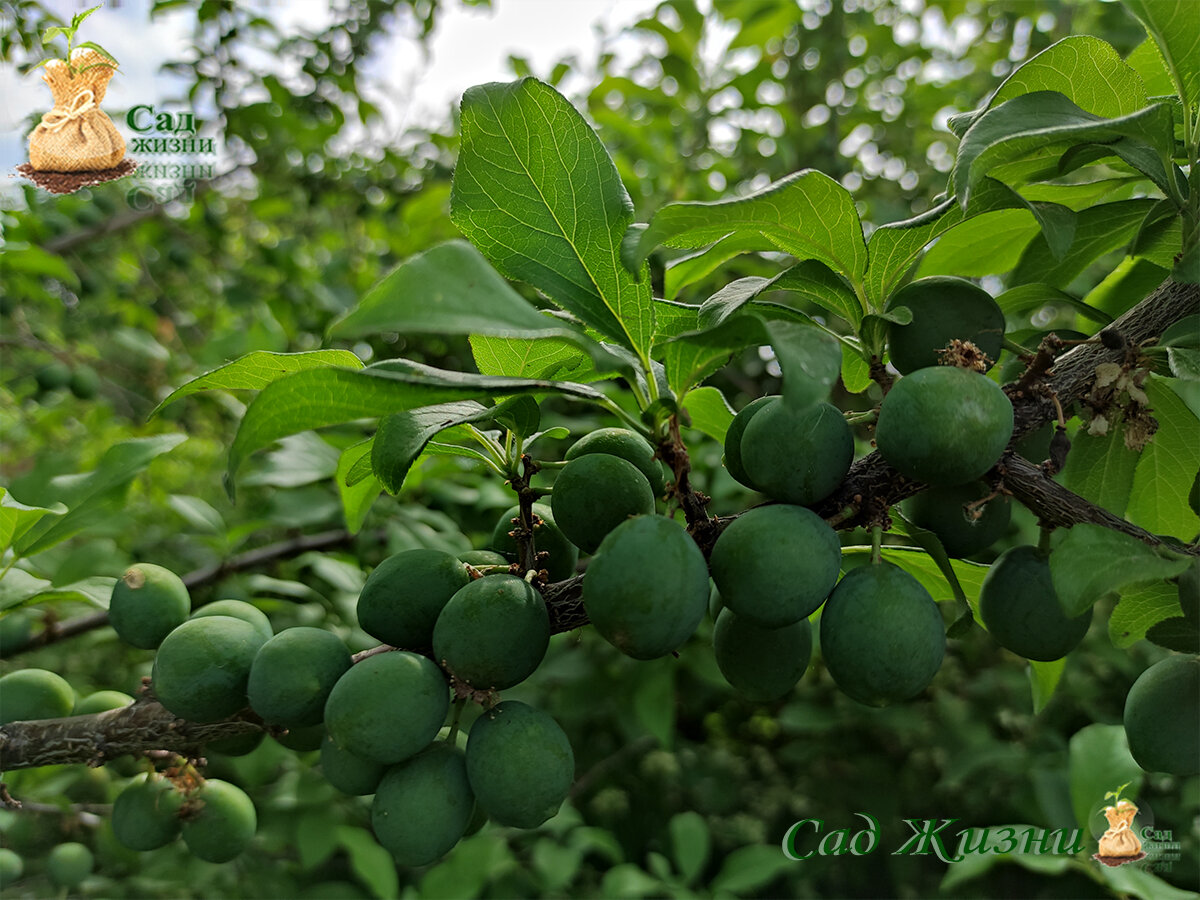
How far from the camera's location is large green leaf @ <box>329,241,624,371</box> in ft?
1.89

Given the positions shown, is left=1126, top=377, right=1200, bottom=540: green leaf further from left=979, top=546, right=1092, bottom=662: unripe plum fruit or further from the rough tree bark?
left=979, top=546, right=1092, bottom=662: unripe plum fruit

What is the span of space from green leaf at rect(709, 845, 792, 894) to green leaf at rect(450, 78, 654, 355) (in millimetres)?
1997

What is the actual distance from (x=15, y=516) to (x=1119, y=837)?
193cm

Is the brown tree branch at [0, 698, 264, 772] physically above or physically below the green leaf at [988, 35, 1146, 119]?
below

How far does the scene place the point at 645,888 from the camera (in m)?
2.15

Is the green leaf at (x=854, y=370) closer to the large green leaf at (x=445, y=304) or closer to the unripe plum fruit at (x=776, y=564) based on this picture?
the unripe plum fruit at (x=776, y=564)

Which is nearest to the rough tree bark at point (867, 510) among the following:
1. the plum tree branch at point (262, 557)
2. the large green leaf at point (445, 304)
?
the large green leaf at point (445, 304)

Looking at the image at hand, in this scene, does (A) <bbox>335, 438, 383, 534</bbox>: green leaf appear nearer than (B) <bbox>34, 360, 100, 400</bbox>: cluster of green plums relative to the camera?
Yes

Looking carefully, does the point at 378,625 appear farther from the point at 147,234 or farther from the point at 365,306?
the point at 147,234

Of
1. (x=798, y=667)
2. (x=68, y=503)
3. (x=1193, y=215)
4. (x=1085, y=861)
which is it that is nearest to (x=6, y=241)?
(x=68, y=503)

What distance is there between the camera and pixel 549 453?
91.9 inches

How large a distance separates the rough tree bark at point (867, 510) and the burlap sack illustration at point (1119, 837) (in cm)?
98

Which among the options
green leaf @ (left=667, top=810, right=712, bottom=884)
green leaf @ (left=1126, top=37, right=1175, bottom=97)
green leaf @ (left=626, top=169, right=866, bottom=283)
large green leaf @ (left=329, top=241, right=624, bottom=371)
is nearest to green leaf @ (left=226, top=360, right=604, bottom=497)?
large green leaf @ (left=329, top=241, right=624, bottom=371)

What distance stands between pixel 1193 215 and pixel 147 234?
14.1 feet
